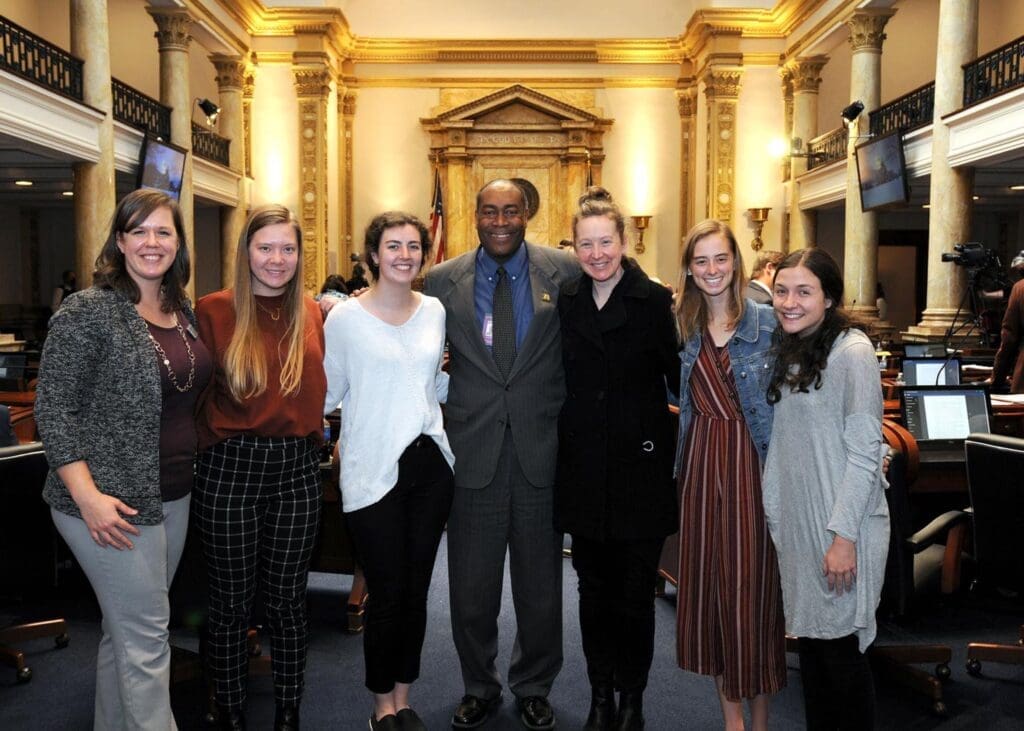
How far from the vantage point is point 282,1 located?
49.0ft

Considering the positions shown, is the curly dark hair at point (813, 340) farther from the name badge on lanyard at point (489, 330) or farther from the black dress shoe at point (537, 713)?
the black dress shoe at point (537, 713)

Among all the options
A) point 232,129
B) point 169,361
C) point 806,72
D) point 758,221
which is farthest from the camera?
point 758,221

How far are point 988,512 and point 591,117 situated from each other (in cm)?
1379

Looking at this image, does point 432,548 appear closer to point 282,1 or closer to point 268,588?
point 268,588

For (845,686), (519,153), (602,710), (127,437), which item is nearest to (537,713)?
(602,710)

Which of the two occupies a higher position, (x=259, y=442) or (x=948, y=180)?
(x=948, y=180)

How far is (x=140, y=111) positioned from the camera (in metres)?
12.1

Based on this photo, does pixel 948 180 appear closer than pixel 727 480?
No

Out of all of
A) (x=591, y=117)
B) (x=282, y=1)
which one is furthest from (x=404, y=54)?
(x=591, y=117)

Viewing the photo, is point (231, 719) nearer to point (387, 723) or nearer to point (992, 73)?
point (387, 723)

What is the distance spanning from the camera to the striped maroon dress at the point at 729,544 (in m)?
2.69

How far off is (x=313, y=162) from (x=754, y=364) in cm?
1375

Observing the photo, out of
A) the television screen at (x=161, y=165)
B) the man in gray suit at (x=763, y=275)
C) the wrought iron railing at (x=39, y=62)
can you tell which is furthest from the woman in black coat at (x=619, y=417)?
the television screen at (x=161, y=165)

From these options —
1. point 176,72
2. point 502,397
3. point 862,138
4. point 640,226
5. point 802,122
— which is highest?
point 176,72
